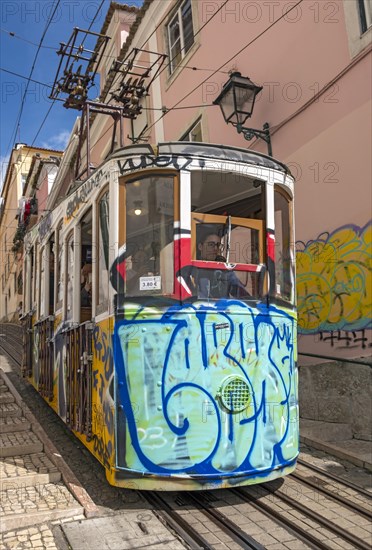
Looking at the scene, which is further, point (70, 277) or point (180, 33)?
point (180, 33)

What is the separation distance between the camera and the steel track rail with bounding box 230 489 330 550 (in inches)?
145

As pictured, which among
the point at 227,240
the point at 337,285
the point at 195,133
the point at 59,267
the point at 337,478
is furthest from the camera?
the point at 195,133

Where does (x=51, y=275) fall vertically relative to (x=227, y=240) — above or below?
below

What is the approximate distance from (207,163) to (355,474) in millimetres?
3454

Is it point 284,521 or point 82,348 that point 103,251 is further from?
point 284,521

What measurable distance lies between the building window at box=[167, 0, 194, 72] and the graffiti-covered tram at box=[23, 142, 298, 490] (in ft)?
26.3

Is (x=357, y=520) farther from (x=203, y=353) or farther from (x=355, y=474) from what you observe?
(x=203, y=353)

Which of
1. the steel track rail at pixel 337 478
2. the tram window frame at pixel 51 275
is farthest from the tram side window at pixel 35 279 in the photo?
the steel track rail at pixel 337 478

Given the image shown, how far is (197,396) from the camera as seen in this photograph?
432 cm

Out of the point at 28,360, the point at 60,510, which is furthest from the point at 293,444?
the point at 28,360

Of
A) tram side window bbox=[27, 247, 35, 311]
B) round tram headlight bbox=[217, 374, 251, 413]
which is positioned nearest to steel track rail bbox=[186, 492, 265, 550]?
round tram headlight bbox=[217, 374, 251, 413]

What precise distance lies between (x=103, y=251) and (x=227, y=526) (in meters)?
2.56

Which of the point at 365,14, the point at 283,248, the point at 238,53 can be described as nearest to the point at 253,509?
the point at 283,248

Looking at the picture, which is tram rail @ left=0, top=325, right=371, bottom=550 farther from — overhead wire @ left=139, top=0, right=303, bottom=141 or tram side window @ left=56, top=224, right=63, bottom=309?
overhead wire @ left=139, top=0, right=303, bottom=141
